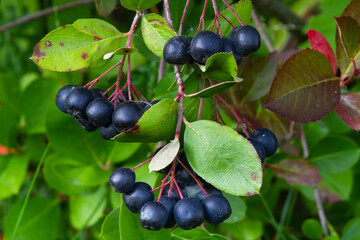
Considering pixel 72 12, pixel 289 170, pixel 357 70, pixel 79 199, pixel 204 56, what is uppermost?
pixel 204 56

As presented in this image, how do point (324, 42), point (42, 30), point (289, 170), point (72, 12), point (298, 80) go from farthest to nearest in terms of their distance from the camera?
point (42, 30)
point (72, 12)
point (289, 170)
point (324, 42)
point (298, 80)

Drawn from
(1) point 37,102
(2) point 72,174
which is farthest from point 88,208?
(1) point 37,102

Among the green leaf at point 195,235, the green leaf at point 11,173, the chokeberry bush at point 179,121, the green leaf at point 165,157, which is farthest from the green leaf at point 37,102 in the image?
the green leaf at point 165,157

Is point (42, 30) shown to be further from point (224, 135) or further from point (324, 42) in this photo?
point (224, 135)

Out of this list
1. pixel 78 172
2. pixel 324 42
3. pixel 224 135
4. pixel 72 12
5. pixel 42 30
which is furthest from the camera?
pixel 42 30

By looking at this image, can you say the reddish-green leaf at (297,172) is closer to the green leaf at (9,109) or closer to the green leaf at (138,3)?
the green leaf at (138,3)

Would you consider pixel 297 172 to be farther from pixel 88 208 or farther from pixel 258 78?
pixel 88 208

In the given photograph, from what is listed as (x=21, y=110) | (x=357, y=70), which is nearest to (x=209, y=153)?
(x=357, y=70)

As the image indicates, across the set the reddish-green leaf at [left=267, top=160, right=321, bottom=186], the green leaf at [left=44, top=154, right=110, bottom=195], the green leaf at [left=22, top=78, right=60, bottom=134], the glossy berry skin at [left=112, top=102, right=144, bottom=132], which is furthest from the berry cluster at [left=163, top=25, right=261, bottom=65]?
the green leaf at [left=22, top=78, right=60, bottom=134]
